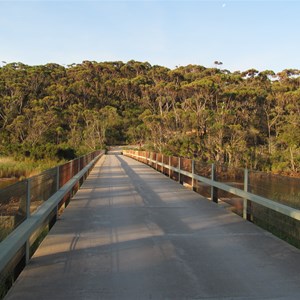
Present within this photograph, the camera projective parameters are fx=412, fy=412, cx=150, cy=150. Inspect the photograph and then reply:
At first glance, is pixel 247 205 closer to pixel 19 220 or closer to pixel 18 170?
pixel 19 220

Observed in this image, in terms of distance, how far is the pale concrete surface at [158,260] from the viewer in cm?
486

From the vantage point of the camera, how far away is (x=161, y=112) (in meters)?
65.7

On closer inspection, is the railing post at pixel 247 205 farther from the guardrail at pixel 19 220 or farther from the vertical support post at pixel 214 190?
the guardrail at pixel 19 220

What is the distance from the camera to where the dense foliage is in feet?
161

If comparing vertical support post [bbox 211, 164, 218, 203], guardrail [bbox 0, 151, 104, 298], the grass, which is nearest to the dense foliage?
the grass

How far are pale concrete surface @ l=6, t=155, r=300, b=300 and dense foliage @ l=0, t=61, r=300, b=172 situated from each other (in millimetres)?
36018

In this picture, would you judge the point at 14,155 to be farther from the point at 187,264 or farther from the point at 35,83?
the point at 35,83

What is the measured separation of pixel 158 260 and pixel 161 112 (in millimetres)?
60121

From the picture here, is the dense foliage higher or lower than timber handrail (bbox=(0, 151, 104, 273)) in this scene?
higher

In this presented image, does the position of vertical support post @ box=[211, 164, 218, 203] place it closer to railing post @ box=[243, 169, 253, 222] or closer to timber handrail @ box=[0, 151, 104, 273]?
railing post @ box=[243, 169, 253, 222]

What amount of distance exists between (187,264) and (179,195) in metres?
8.18

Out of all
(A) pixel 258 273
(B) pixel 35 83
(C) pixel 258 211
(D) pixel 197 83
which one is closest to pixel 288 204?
(C) pixel 258 211

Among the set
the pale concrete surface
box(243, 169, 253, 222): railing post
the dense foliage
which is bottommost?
the pale concrete surface

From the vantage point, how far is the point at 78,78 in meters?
126
